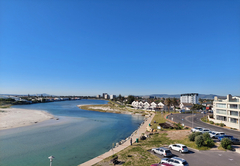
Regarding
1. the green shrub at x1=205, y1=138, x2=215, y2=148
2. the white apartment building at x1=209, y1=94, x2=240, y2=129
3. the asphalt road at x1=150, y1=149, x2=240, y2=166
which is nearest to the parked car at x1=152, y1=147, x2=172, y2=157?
the asphalt road at x1=150, y1=149, x2=240, y2=166

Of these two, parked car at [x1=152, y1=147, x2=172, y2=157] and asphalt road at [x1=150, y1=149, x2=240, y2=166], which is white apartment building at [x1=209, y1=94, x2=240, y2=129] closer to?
asphalt road at [x1=150, y1=149, x2=240, y2=166]

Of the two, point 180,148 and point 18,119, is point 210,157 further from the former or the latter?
point 18,119

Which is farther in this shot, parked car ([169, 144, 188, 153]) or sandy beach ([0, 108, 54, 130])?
sandy beach ([0, 108, 54, 130])

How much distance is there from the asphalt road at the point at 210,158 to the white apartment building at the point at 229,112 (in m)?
23.5

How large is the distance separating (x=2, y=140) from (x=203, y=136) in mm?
44193

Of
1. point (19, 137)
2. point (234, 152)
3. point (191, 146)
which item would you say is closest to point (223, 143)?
point (234, 152)

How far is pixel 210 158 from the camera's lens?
18500mm

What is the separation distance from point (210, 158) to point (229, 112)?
99.5 ft

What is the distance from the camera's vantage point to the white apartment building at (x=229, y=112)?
38312 millimetres

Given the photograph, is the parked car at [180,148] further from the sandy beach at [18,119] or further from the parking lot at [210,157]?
the sandy beach at [18,119]

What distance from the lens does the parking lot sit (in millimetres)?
16984

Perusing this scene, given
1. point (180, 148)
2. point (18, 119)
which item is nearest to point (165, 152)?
point (180, 148)

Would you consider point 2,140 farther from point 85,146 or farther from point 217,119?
point 217,119

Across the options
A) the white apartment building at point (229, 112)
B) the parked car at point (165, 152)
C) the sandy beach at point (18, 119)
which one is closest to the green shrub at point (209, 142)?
the parked car at point (165, 152)
